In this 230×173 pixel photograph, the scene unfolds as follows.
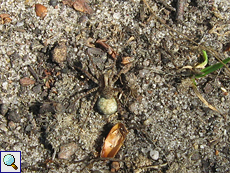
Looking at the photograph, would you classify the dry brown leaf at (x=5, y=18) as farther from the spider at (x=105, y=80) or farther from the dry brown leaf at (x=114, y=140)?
the dry brown leaf at (x=114, y=140)

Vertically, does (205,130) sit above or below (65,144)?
above

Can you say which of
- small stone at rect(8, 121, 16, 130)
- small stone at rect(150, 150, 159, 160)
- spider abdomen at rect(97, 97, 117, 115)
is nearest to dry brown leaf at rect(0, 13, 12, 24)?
small stone at rect(8, 121, 16, 130)

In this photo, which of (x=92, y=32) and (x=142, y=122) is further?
(x=92, y=32)

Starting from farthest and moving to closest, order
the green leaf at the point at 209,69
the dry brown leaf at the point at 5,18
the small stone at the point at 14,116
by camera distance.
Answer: the dry brown leaf at the point at 5,18
the small stone at the point at 14,116
the green leaf at the point at 209,69

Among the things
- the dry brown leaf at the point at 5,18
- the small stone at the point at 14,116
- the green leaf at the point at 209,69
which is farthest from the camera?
the dry brown leaf at the point at 5,18

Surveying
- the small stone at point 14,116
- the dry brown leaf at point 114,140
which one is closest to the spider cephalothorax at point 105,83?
the dry brown leaf at point 114,140

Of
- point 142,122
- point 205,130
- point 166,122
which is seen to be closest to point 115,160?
point 142,122

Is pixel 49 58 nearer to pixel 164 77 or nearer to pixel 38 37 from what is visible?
pixel 38 37

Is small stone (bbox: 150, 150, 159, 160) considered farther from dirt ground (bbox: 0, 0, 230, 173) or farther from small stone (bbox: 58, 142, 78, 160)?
small stone (bbox: 58, 142, 78, 160)

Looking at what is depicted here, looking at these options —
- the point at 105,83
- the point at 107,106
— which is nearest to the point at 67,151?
the point at 107,106
